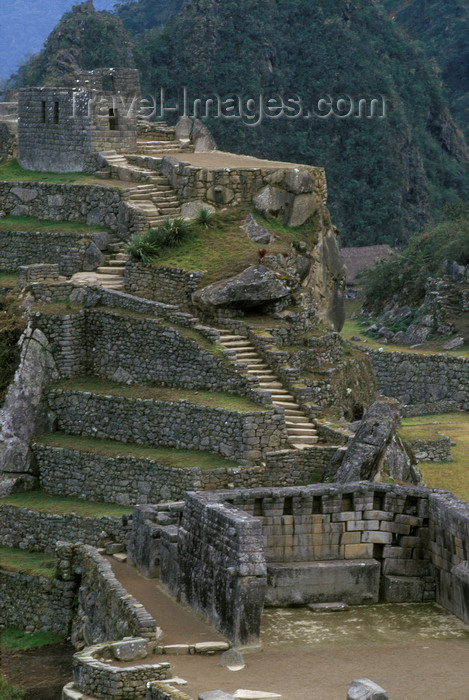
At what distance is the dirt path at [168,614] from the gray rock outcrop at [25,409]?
870 centimetres

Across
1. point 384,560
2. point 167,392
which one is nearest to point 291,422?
point 167,392

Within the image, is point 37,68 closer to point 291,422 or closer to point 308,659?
point 291,422

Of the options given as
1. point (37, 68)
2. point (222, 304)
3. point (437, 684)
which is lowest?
point (437, 684)

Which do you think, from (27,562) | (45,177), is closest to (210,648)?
(27,562)

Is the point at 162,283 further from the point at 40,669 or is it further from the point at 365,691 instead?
the point at 365,691

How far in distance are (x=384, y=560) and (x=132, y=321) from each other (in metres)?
13.0

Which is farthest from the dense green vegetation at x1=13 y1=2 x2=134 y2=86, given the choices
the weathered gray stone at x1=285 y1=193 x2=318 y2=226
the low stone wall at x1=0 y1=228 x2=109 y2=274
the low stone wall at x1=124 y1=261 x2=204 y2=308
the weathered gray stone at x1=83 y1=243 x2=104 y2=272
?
the low stone wall at x1=124 y1=261 x2=204 y2=308

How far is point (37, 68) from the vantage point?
9962cm

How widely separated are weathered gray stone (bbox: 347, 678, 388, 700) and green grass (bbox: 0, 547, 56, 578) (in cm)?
1376

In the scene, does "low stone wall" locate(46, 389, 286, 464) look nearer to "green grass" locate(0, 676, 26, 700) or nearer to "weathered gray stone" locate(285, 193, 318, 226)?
"weathered gray stone" locate(285, 193, 318, 226)

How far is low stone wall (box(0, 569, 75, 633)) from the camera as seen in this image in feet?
113

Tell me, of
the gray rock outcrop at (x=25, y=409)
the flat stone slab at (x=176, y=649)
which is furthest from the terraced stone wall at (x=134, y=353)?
the flat stone slab at (x=176, y=649)

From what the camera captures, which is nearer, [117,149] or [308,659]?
[308,659]

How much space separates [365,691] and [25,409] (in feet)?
60.8
